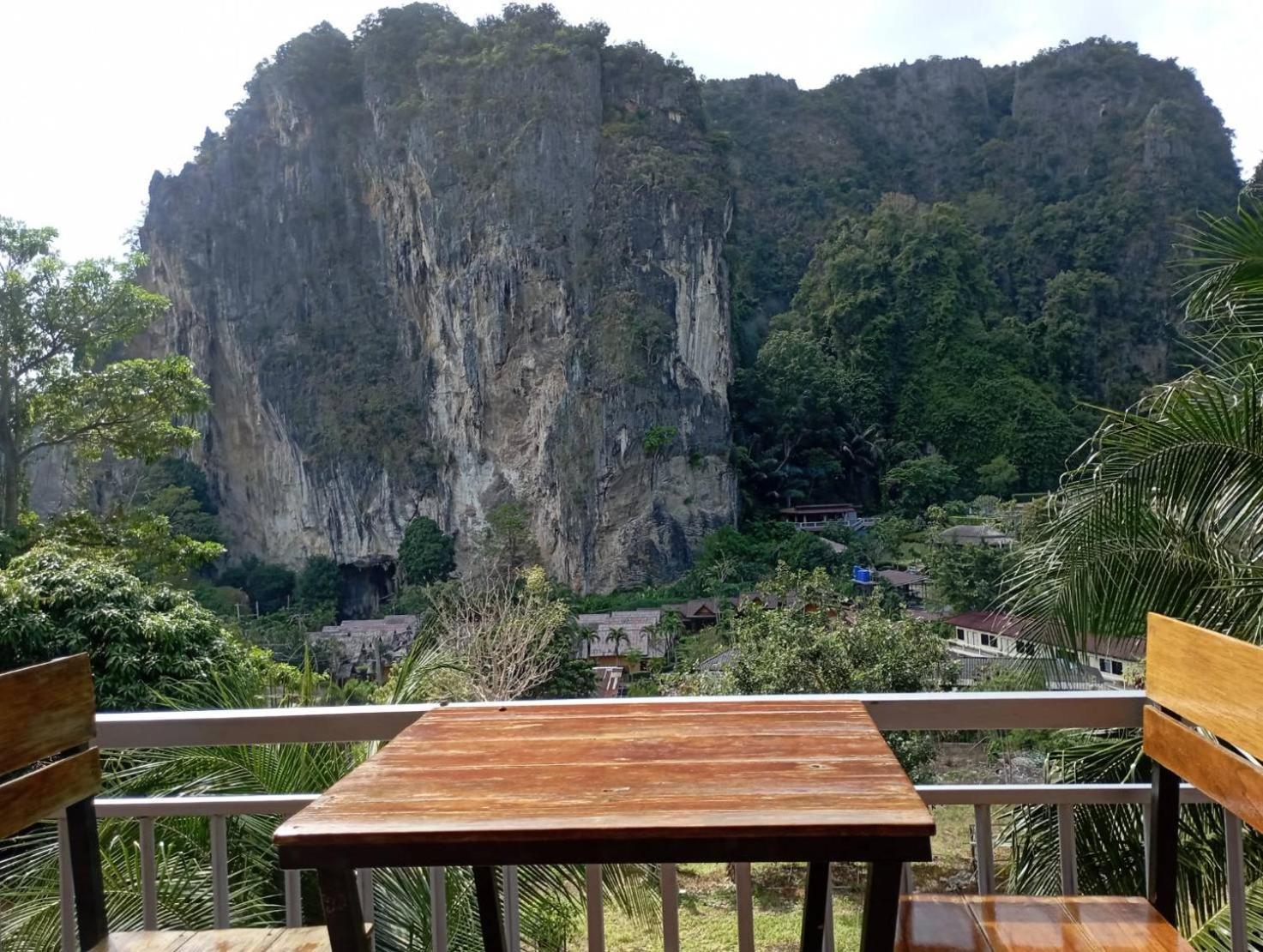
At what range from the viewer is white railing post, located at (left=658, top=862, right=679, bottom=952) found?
115 cm

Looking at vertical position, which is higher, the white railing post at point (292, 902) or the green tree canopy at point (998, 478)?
the white railing post at point (292, 902)

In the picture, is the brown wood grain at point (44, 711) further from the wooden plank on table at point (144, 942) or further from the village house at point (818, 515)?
the village house at point (818, 515)

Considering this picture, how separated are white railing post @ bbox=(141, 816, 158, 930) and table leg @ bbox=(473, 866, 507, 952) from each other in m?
0.47

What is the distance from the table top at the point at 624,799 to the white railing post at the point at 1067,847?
347 mm

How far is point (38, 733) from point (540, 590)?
651 inches

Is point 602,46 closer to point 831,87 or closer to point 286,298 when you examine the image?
point 286,298

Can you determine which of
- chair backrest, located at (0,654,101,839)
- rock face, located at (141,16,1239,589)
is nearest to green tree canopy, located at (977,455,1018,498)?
rock face, located at (141,16,1239,589)

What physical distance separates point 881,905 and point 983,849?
0.47 m

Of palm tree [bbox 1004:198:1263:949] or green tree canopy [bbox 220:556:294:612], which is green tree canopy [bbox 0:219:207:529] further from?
green tree canopy [bbox 220:556:294:612]

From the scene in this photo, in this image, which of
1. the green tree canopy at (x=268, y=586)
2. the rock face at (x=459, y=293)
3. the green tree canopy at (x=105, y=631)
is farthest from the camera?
the green tree canopy at (x=268, y=586)

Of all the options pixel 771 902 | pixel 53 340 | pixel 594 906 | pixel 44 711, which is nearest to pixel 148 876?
pixel 44 711

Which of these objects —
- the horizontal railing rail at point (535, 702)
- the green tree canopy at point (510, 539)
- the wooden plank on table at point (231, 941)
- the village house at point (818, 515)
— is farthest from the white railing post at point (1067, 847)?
the village house at point (818, 515)

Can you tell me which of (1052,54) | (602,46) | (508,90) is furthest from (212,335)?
(1052,54)

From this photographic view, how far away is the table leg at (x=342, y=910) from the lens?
805 mm
